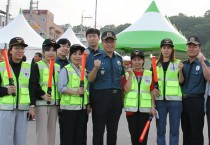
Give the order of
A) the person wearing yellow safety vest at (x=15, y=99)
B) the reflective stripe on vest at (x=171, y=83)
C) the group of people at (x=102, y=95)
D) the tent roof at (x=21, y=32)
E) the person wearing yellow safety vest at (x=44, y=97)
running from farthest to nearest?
the tent roof at (x=21, y=32) → the reflective stripe on vest at (x=171, y=83) → the person wearing yellow safety vest at (x=44, y=97) → the group of people at (x=102, y=95) → the person wearing yellow safety vest at (x=15, y=99)

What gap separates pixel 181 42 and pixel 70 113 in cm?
731

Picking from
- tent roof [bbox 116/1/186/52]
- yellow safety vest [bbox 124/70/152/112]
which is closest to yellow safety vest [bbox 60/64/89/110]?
yellow safety vest [bbox 124/70/152/112]

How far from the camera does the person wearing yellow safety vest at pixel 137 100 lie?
514 centimetres

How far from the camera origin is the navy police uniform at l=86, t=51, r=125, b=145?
16.3 ft

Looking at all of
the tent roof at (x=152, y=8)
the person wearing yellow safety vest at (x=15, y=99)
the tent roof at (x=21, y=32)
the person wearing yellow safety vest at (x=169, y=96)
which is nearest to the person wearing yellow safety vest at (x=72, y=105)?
the person wearing yellow safety vest at (x=15, y=99)

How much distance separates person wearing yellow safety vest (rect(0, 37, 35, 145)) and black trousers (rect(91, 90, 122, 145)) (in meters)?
0.98

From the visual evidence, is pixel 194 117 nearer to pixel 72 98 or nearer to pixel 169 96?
pixel 169 96

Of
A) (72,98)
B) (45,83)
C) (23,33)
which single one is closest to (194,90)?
(72,98)

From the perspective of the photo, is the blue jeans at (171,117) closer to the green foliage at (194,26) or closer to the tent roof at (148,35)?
the tent roof at (148,35)

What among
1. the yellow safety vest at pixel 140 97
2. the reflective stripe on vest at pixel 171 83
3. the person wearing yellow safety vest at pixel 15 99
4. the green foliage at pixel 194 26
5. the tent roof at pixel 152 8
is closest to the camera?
the person wearing yellow safety vest at pixel 15 99

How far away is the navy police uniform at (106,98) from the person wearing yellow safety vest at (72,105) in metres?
0.20

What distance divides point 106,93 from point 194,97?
4.92 ft

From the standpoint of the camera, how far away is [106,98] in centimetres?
495

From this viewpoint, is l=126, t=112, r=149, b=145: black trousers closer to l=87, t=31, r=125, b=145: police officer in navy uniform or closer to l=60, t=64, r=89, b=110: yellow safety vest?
l=87, t=31, r=125, b=145: police officer in navy uniform
